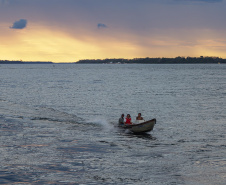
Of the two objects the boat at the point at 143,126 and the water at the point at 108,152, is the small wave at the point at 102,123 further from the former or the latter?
the boat at the point at 143,126

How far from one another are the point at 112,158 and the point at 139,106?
31.9m

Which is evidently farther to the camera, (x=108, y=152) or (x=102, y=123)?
(x=102, y=123)

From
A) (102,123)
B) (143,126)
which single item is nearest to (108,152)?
(143,126)

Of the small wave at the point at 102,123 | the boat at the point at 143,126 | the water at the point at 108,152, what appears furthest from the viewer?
the small wave at the point at 102,123

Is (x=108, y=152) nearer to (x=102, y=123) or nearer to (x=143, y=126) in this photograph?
(x=143, y=126)

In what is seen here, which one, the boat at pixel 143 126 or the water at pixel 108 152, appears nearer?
the water at pixel 108 152

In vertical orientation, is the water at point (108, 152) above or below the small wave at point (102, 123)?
above

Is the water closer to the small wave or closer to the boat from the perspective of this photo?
the small wave

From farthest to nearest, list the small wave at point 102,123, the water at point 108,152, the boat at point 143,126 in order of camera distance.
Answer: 1. the small wave at point 102,123
2. the boat at point 143,126
3. the water at point 108,152

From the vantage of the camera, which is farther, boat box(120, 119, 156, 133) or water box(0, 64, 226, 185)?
boat box(120, 119, 156, 133)

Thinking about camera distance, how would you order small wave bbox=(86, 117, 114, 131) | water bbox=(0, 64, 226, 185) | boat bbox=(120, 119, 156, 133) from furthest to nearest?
small wave bbox=(86, 117, 114, 131) < boat bbox=(120, 119, 156, 133) < water bbox=(0, 64, 226, 185)

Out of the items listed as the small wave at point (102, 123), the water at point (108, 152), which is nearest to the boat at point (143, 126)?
the water at point (108, 152)

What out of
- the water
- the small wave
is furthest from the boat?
the small wave

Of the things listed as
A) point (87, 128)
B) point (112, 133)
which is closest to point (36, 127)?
point (87, 128)
